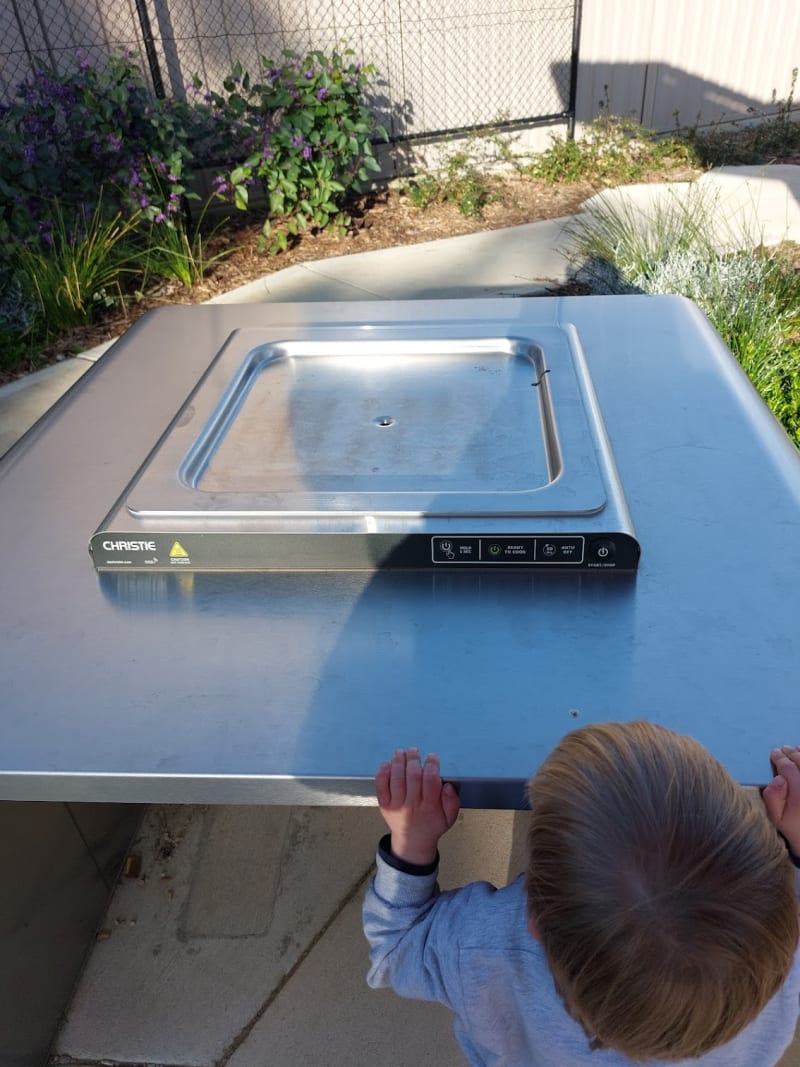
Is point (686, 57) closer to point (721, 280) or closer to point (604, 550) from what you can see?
point (721, 280)

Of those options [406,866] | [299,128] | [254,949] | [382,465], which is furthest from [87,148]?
[406,866]

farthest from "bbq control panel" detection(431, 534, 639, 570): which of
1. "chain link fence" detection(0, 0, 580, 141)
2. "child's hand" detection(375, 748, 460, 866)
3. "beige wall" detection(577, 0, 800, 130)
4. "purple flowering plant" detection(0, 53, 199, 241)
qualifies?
"beige wall" detection(577, 0, 800, 130)

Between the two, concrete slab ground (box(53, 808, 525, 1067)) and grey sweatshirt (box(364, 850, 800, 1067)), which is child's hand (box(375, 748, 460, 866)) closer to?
grey sweatshirt (box(364, 850, 800, 1067))

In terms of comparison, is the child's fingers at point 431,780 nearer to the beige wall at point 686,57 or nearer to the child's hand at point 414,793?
the child's hand at point 414,793

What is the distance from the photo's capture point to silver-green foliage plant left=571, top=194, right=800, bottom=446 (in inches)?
136

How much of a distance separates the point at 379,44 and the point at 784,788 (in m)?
6.66

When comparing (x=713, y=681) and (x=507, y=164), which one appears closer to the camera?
(x=713, y=681)

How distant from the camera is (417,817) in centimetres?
103

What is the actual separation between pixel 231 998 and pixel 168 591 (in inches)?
44.9

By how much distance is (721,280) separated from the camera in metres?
3.70

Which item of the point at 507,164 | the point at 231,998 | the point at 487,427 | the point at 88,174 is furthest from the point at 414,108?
the point at 231,998

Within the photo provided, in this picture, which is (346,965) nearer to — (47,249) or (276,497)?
(276,497)

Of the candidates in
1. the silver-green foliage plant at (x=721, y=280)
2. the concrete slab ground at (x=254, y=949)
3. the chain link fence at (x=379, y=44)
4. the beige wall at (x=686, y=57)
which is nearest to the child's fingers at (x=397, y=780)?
the concrete slab ground at (x=254, y=949)

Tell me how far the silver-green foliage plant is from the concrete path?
2.18 m
